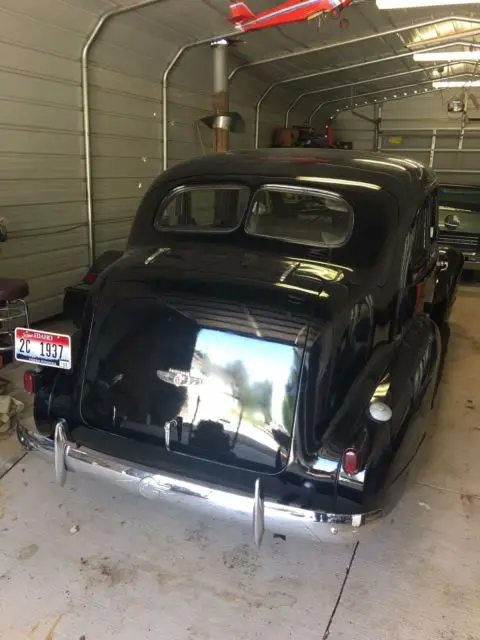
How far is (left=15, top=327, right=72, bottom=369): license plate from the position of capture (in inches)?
100

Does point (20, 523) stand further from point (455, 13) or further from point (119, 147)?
point (455, 13)

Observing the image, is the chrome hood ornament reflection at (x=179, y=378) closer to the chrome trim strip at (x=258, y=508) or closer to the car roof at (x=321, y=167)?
the chrome trim strip at (x=258, y=508)

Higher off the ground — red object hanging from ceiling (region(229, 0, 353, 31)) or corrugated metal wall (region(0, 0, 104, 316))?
red object hanging from ceiling (region(229, 0, 353, 31))

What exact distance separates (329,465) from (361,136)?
14906 millimetres

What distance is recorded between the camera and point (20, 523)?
9.21ft

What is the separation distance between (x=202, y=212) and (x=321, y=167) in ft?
3.01

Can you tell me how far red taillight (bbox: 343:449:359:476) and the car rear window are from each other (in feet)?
3.90

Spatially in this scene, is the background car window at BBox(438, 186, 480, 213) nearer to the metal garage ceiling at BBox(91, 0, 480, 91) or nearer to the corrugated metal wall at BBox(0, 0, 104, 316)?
the metal garage ceiling at BBox(91, 0, 480, 91)

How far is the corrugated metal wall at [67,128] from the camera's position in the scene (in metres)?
5.34

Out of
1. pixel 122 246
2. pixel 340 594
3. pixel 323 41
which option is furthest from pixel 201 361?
pixel 323 41

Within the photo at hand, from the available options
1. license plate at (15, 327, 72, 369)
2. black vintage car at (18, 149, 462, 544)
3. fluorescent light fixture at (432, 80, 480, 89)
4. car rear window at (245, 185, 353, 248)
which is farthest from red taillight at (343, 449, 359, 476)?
fluorescent light fixture at (432, 80, 480, 89)

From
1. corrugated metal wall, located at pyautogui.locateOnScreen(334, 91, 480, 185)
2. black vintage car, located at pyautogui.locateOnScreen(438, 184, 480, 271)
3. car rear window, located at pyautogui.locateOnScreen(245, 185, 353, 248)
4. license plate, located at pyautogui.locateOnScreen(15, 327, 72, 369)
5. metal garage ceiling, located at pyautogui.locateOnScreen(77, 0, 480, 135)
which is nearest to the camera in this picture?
license plate, located at pyautogui.locateOnScreen(15, 327, 72, 369)

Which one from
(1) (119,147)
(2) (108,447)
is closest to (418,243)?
(2) (108,447)

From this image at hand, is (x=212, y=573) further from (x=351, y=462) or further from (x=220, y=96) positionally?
(x=220, y=96)
